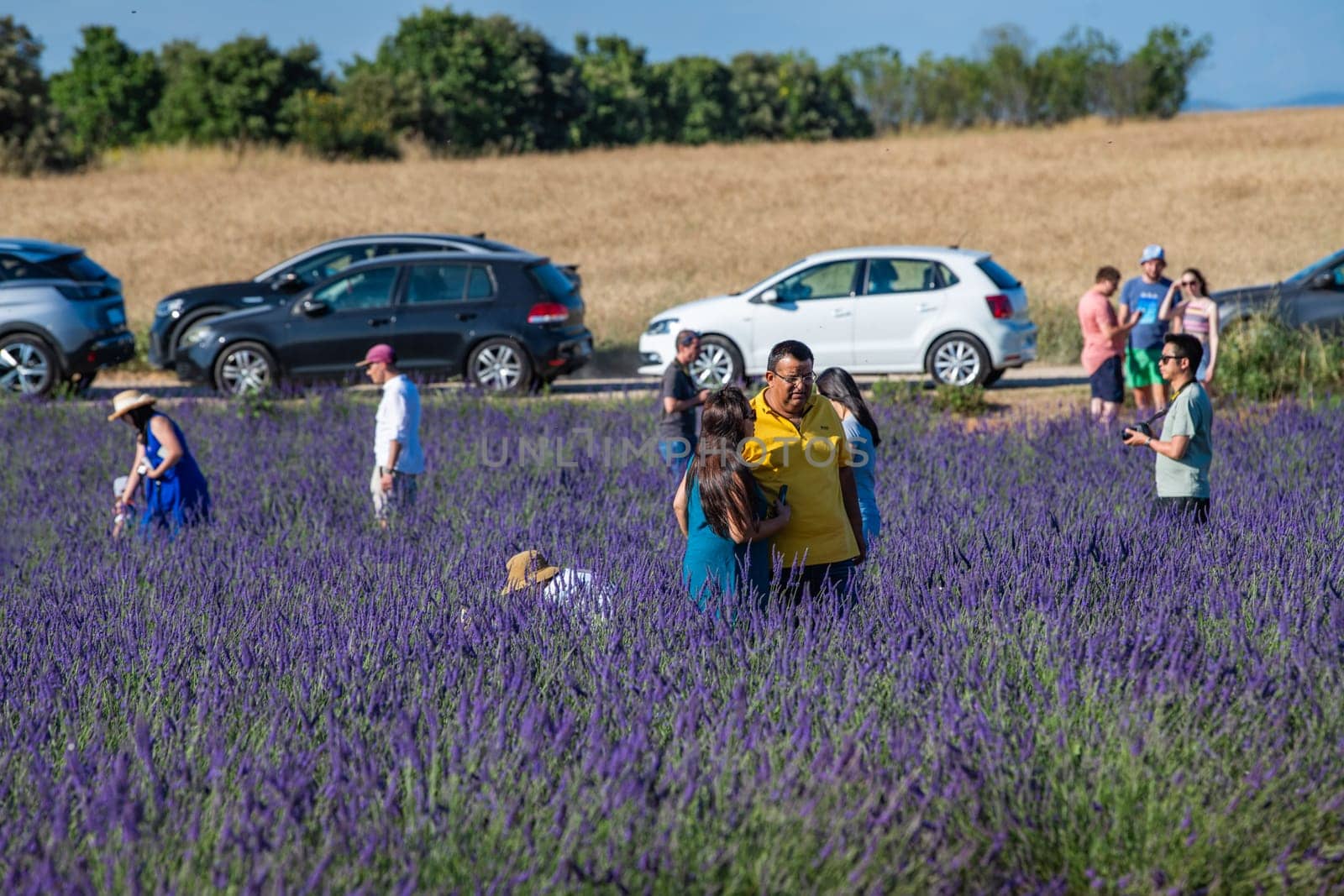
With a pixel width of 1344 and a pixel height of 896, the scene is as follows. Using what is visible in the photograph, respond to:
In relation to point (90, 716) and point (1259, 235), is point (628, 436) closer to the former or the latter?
point (90, 716)

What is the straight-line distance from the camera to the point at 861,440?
638 cm

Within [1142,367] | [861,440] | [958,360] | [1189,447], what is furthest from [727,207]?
[861,440]

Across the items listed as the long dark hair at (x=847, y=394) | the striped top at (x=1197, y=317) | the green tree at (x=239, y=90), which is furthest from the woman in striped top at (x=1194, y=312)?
the green tree at (x=239, y=90)

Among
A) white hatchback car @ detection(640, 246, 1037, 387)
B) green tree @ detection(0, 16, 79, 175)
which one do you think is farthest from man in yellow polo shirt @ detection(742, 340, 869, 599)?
green tree @ detection(0, 16, 79, 175)

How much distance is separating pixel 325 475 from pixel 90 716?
591 centimetres

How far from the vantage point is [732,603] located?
15.8ft

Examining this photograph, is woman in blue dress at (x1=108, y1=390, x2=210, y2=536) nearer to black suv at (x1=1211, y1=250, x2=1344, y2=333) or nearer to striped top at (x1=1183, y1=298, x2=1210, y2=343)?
striped top at (x1=1183, y1=298, x2=1210, y2=343)

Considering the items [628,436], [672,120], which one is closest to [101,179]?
[672,120]

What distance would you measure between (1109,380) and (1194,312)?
31.8 inches

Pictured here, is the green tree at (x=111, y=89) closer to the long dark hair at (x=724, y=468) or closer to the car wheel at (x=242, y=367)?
the car wheel at (x=242, y=367)

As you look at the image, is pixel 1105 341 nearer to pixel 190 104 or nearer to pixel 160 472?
pixel 160 472

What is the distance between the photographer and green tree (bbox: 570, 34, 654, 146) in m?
63.1

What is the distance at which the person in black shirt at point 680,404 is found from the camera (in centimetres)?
929

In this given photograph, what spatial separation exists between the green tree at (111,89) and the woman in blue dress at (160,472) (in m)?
57.5
